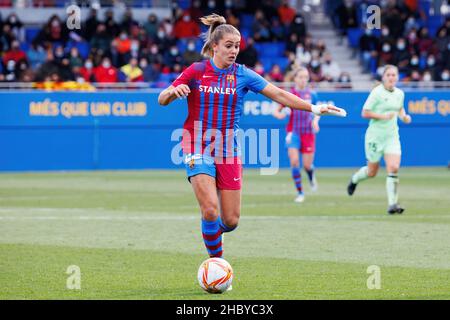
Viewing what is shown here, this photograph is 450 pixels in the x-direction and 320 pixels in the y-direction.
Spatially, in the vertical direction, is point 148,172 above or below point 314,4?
below

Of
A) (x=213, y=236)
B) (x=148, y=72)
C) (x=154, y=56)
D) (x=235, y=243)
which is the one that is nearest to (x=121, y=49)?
(x=154, y=56)

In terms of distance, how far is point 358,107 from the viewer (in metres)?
29.4

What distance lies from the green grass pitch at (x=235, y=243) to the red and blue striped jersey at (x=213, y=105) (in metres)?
1.25

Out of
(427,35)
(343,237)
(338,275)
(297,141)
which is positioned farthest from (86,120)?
(338,275)

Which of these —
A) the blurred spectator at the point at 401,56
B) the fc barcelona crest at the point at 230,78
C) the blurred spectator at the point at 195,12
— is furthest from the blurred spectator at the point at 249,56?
the fc barcelona crest at the point at 230,78

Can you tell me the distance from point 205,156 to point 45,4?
2626 centimetres

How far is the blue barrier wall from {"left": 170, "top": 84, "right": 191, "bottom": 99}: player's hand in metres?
17.8

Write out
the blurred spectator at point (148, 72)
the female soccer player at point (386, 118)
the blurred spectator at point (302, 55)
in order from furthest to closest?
1. the blurred spectator at point (302, 55)
2. the blurred spectator at point (148, 72)
3. the female soccer player at point (386, 118)

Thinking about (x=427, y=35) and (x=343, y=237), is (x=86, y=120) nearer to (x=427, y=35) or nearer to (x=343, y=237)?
(x=427, y=35)

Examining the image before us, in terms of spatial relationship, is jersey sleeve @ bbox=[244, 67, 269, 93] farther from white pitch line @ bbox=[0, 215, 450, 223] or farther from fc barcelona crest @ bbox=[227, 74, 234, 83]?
white pitch line @ bbox=[0, 215, 450, 223]

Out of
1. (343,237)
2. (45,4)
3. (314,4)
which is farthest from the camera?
(314,4)

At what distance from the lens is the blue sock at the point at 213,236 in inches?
385

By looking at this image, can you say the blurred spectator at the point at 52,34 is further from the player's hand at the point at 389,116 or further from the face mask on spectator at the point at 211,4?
the player's hand at the point at 389,116

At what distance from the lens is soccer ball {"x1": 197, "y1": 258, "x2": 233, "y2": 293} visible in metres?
9.27
